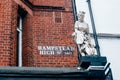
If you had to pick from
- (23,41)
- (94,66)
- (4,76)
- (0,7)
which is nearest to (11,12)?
(0,7)

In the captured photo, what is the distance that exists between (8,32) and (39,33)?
1296 millimetres

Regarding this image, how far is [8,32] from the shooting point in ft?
31.6

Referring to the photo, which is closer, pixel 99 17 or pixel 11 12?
pixel 11 12

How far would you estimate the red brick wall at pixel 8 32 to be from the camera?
30.6 feet

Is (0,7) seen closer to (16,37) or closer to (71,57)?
(16,37)

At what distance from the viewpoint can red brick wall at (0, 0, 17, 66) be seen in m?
9.32

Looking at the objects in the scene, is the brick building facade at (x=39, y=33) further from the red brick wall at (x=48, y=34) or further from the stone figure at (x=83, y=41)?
the stone figure at (x=83, y=41)

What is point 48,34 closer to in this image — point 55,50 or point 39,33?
point 39,33

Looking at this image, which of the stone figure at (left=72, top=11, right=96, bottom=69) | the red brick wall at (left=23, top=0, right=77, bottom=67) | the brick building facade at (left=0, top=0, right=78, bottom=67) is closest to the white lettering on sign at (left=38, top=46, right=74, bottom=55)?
the brick building facade at (left=0, top=0, right=78, bottom=67)

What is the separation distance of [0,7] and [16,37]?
1024 millimetres

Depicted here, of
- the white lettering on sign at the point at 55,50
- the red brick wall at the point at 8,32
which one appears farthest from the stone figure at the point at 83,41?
the red brick wall at the point at 8,32

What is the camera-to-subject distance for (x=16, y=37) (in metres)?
10.1

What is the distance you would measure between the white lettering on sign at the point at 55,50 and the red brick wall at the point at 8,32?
104cm

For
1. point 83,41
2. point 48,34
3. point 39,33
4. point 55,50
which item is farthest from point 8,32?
point 83,41
